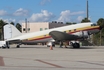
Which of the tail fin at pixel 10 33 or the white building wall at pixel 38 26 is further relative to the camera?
the white building wall at pixel 38 26

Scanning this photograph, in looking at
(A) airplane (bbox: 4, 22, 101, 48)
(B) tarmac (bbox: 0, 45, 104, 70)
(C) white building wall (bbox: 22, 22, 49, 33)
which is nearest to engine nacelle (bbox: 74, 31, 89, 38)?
(A) airplane (bbox: 4, 22, 101, 48)

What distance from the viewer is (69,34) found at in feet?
138

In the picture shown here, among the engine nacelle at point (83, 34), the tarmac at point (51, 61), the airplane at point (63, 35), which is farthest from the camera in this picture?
the airplane at point (63, 35)

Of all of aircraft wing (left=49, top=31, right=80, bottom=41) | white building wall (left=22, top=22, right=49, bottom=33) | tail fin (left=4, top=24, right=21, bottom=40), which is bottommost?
aircraft wing (left=49, top=31, right=80, bottom=41)

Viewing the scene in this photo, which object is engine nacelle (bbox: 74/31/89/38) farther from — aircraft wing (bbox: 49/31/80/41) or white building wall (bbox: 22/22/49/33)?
white building wall (bbox: 22/22/49/33)

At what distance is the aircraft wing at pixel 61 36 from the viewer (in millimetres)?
41734

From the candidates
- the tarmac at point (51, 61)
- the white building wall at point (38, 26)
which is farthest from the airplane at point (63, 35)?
the white building wall at point (38, 26)

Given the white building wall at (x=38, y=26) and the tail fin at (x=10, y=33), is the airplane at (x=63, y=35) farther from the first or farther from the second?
the white building wall at (x=38, y=26)

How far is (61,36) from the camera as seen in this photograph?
43.0 meters

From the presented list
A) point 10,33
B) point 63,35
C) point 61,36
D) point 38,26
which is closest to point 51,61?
point 63,35

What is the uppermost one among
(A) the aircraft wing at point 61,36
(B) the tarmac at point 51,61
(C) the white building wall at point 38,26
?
(C) the white building wall at point 38,26

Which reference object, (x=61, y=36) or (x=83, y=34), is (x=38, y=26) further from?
(x=83, y=34)

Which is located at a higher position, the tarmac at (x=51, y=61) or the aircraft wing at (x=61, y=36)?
the aircraft wing at (x=61, y=36)

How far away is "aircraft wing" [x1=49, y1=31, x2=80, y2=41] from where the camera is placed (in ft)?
137
